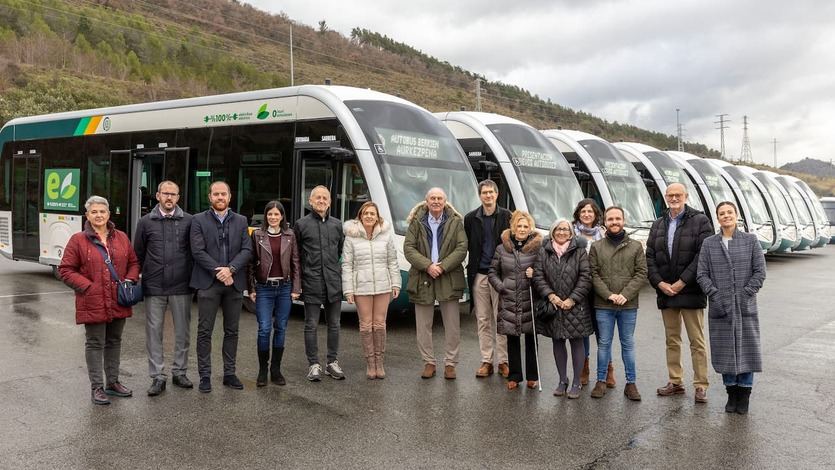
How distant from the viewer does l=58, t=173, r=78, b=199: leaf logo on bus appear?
12.7 m

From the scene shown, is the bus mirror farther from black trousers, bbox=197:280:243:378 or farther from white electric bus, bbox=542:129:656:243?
white electric bus, bbox=542:129:656:243

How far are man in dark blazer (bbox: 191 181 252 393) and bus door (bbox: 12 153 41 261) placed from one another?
Result: 9074 mm

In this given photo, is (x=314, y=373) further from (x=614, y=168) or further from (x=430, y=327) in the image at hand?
(x=614, y=168)

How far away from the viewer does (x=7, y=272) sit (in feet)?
49.5

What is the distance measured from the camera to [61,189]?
1300cm

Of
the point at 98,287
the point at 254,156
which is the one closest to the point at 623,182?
the point at 254,156

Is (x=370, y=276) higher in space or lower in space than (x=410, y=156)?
lower

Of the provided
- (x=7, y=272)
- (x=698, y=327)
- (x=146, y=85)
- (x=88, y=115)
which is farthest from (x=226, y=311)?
(x=146, y=85)

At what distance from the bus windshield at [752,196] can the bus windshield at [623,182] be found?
7018 mm

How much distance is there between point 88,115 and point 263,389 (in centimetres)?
873

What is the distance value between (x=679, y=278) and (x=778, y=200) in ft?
68.6

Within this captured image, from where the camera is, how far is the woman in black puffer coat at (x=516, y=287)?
6188 mm

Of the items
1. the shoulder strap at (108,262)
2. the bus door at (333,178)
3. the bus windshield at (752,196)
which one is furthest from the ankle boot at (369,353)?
the bus windshield at (752,196)

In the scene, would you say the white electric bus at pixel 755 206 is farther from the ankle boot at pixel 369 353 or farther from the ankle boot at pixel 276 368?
the ankle boot at pixel 276 368
